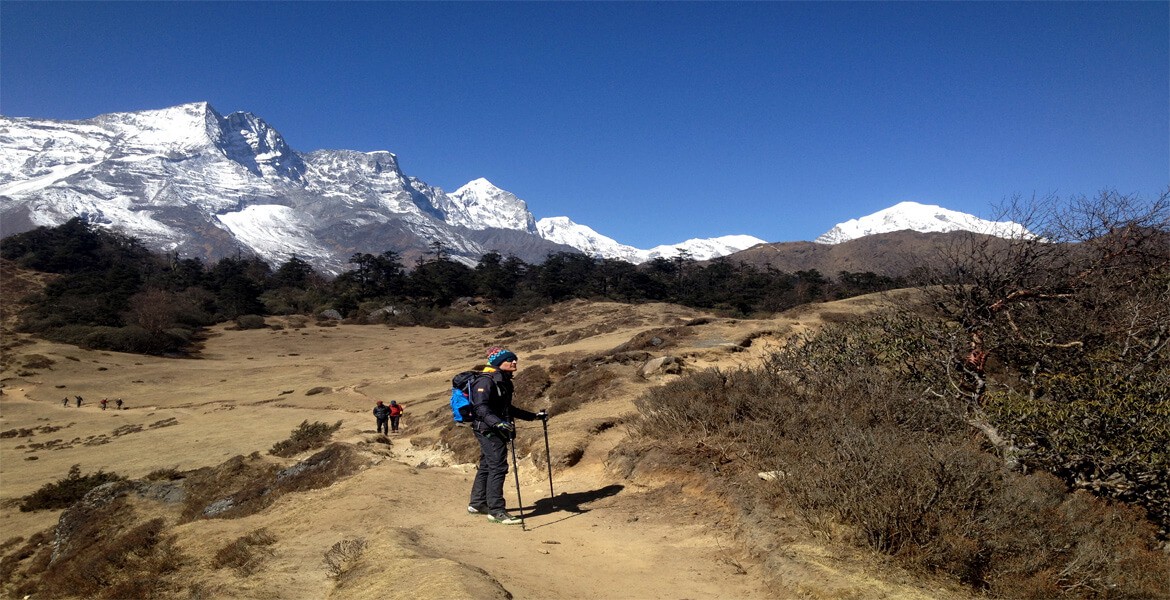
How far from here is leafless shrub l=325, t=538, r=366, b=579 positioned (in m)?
5.04

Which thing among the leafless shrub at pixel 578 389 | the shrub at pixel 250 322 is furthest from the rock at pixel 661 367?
the shrub at pixel 250 322

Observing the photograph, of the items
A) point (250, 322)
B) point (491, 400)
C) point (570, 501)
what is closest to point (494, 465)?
point (491, 400)

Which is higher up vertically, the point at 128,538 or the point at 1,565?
the point at 128,538

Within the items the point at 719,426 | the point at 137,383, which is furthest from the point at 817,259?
the point at 719,426

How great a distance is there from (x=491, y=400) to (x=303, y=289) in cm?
8790

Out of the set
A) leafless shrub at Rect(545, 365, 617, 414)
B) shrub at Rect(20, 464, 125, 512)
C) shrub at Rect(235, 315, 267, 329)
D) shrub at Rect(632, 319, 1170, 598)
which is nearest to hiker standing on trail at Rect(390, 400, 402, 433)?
leafless shrub at Rect(545, 365, 617, 414)

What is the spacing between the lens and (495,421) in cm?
612

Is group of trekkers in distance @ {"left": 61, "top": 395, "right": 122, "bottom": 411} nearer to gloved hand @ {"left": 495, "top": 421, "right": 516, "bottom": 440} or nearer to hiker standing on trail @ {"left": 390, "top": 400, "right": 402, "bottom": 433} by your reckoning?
hiker standing on trail @ {"left": 390, "top": 400, "right": 402, "bottom": 433}

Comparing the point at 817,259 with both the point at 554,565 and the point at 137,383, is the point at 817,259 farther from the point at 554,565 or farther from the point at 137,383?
the point at 554,565

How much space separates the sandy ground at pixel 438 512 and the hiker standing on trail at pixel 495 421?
0.29 metres

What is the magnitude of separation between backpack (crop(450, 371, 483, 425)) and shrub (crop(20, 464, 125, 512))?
41.1 feet

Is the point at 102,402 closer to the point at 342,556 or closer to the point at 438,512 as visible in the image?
the point at 438,512

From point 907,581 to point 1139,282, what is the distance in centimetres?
801

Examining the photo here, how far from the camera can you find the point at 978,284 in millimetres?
9352
